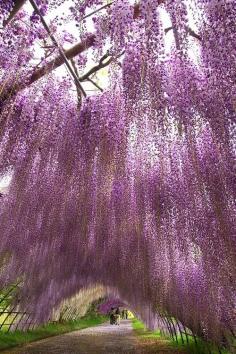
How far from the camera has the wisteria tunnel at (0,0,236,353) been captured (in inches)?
169

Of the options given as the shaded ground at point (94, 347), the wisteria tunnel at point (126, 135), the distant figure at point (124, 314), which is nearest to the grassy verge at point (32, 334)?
the shaded ground at point (94, 347)

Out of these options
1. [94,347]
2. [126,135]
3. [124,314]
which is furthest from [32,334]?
[124,314]

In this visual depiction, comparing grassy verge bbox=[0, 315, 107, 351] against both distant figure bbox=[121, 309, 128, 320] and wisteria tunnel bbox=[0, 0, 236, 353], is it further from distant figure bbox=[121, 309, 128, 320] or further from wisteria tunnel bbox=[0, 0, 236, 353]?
distant figure bbox=[121, 309, 128, 320]

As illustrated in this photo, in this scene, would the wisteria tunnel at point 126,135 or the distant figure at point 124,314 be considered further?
the distant figure at point 124,314

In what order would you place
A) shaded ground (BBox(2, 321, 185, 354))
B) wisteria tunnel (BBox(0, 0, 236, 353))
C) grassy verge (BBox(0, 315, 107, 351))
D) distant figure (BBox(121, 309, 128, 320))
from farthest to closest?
distant figure (BBox(121, 309, 128, 320))
grassy verge (BBox(0, 315, 107, 351))
shaded ground (BBox(2, 321, 185, 354))
wisteria tunnel (BBox(0, 0, 236, 353))

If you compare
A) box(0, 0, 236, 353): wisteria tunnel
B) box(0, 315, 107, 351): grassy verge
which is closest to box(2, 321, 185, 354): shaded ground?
box(0, 315, 107, 351): grassy verge

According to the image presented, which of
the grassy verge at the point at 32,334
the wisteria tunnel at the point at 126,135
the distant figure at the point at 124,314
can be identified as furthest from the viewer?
the distant figure at the point at 124,314

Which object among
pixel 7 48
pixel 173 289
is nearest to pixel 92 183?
pixel 7 48

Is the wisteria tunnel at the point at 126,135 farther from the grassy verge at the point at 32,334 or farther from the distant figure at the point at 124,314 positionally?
the distant figure at the point at 124,314

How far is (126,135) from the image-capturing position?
5887 mm

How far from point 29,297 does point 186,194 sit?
1401 cm

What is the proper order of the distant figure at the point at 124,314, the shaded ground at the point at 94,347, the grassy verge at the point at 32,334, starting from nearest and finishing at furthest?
the shaded ground at the point at 94,347, the grassy verge at the point at 32,334, the distant figure at the point at 124,314

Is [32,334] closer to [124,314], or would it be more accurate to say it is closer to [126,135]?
[126,135]

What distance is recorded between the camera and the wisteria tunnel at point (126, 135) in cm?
430
